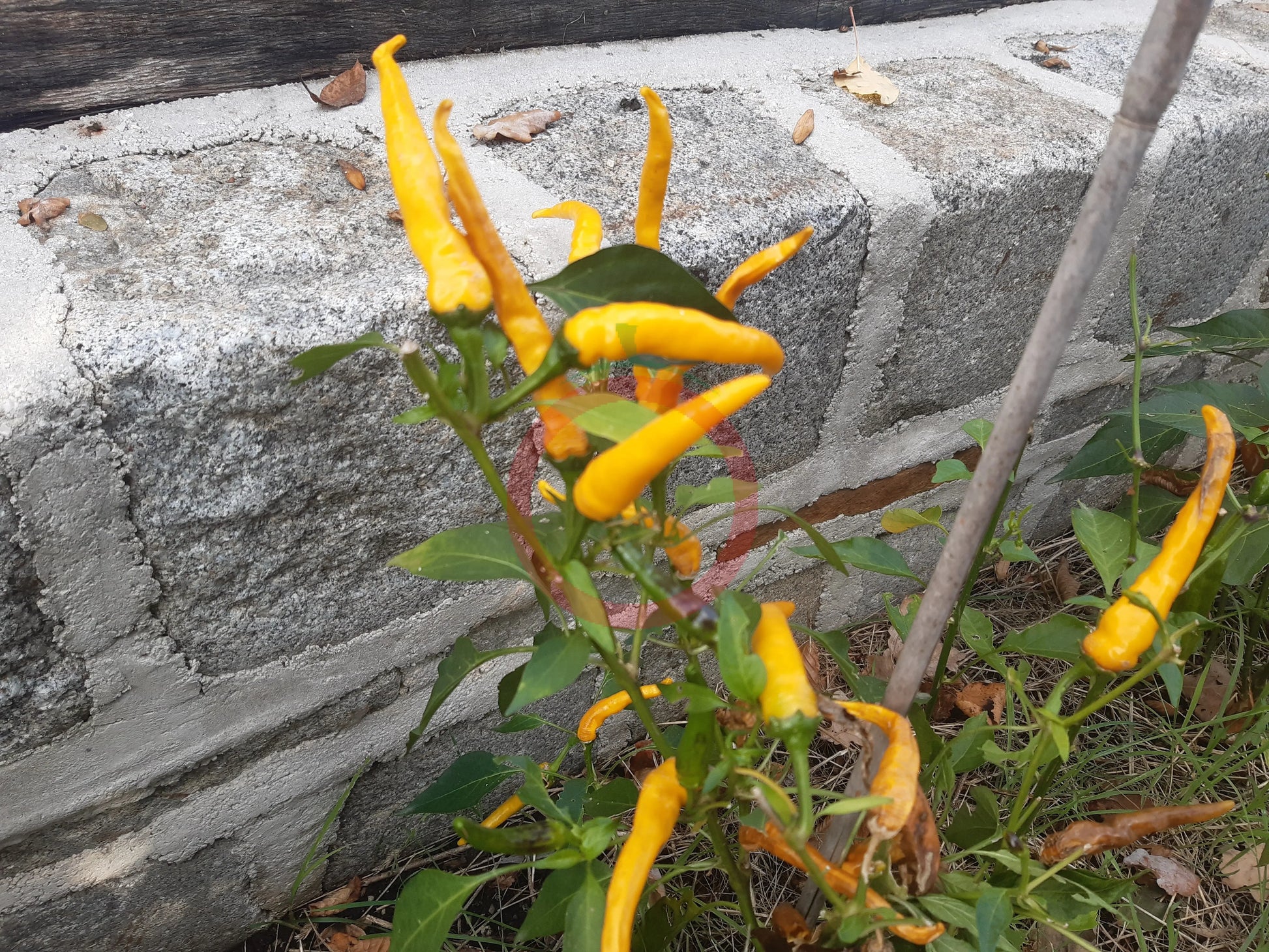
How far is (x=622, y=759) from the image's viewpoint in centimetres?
144

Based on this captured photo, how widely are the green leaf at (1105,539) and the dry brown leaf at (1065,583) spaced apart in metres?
0.73

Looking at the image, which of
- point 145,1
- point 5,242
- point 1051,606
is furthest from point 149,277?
point 1051,606

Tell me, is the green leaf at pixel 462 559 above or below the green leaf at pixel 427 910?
above

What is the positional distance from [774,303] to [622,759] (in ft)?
2.41

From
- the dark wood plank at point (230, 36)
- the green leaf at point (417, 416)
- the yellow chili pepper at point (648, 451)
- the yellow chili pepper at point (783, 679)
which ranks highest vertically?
the dark wood plank at point (230, 36)

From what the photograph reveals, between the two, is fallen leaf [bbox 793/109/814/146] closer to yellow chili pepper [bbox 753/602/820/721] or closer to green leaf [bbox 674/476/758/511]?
green leaf [bbox 674/476/758/511]

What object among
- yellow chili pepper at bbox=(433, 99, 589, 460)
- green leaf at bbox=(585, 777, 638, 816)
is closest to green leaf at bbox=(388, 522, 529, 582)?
yellow chili pepper at bbox=(433, 99, 589, 460)

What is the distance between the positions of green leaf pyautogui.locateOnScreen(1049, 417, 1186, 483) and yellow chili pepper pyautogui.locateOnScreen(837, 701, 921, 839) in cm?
74

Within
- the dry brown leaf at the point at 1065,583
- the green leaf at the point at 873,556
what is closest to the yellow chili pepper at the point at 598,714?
the green leaf at the point at 873,556

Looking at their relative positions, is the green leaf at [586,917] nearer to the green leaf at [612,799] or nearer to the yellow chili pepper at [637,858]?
the yellow chili pepper at [637,858]

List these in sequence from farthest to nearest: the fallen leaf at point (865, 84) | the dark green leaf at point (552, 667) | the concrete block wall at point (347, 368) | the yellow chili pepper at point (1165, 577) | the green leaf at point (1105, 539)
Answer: the fallen leaf at point (865, 84) → the green leaf at point (1105, 539) → the concrete block wall at point (347, 368) → the yellow chili pepper at point (1165, 577) → the dark green leaf at point (552, 667)

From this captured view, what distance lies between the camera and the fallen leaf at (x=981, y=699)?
151 cm

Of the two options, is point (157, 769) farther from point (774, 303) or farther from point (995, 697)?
point (995, 697)

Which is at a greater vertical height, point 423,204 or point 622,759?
point 423,204
